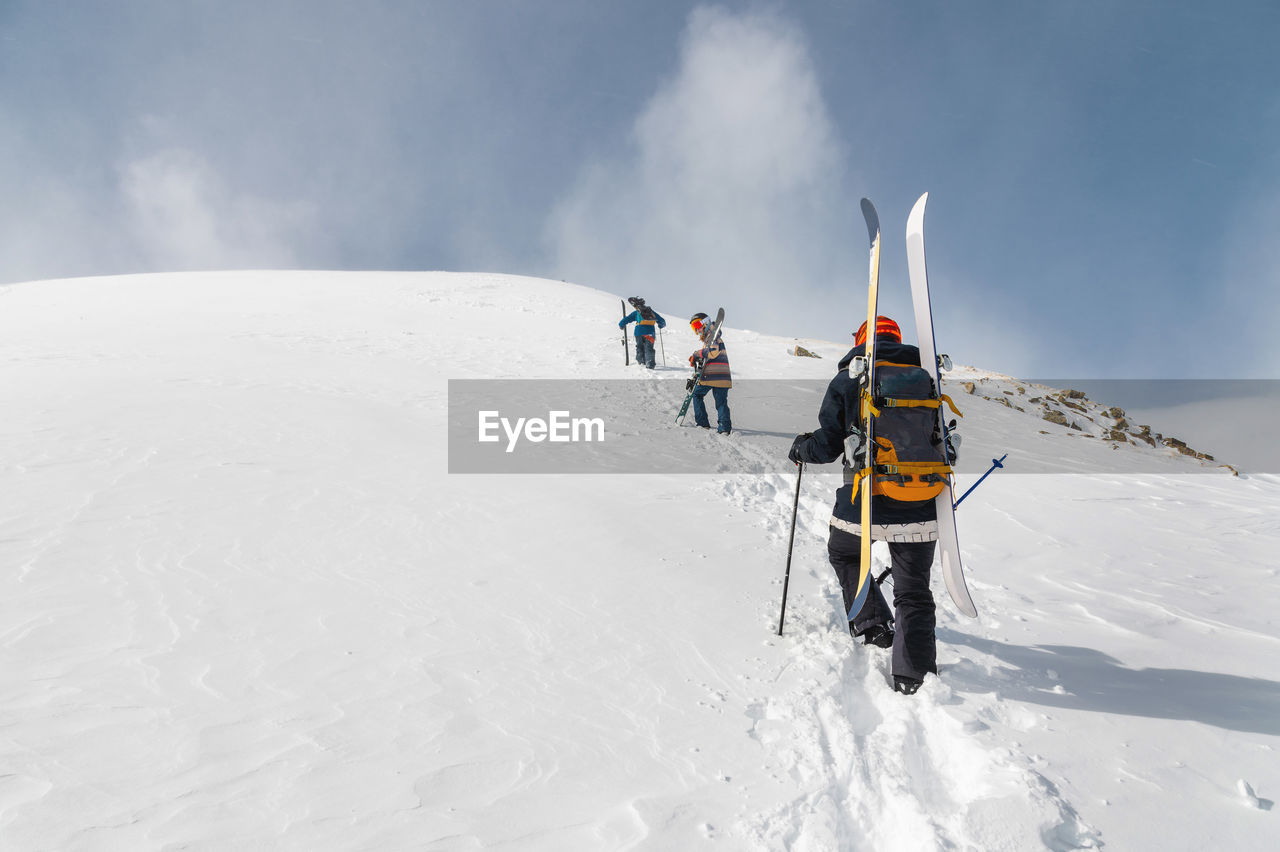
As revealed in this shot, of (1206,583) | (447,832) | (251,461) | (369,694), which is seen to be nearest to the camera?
(447,832)

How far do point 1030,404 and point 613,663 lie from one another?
1780 cm

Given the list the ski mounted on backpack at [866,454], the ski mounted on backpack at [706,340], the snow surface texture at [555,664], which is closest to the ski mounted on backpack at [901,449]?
the ski mounted on backpack at [866,454]

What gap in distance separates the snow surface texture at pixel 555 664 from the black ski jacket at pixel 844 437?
0.89 metres

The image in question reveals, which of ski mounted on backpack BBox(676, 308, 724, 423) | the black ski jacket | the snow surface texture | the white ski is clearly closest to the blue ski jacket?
ski mounted on backpack BBox(676, 308, 724, 423)

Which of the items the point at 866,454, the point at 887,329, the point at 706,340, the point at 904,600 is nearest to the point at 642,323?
the point at 706,340

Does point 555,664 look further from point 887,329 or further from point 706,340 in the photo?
point 706,340

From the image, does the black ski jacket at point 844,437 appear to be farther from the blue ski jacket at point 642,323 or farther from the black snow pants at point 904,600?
the blue ski jacket at point 642,323

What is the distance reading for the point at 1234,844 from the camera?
7.79ft

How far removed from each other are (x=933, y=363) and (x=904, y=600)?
1403 mm

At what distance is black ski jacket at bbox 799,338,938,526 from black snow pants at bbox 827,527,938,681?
152 millimetres

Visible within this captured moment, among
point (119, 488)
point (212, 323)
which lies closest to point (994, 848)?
point (119, 488)

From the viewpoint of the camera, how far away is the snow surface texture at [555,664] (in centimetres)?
243

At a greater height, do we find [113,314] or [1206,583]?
[113,314]

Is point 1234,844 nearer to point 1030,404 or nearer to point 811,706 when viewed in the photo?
point 811,706
